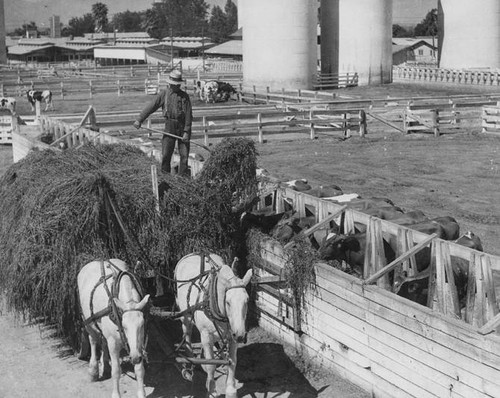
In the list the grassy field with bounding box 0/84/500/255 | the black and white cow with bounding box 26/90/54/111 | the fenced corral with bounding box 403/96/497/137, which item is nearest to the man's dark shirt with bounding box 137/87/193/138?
the grassy field with bounding box 0/84/500/255

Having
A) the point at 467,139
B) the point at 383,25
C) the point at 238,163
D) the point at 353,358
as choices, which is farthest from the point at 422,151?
the point at 383,25

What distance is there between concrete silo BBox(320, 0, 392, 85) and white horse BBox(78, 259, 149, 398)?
48905 millimetres

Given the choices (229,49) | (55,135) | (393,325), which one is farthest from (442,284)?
(229,49)

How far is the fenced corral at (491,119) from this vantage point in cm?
2850

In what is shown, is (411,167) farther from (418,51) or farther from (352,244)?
(418,51)

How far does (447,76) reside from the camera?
189ft

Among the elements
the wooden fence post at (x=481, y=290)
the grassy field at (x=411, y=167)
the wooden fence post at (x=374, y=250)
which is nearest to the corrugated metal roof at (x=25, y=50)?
the grassy field at (x=411, y=167)

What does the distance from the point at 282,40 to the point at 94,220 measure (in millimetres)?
42258

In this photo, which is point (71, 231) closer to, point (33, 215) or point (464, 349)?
point (33, 215)

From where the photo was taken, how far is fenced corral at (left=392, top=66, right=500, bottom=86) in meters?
52.8

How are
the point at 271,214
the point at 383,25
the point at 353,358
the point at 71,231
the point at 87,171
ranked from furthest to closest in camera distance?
the point at 383,25 < the point at 271,214 < the point at 87,171 < the point at 71,231 < the point at 353,358

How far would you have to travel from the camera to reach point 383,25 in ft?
182

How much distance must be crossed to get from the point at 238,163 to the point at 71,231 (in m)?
2.38

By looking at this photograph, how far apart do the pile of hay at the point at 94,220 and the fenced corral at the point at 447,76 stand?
4512cm
